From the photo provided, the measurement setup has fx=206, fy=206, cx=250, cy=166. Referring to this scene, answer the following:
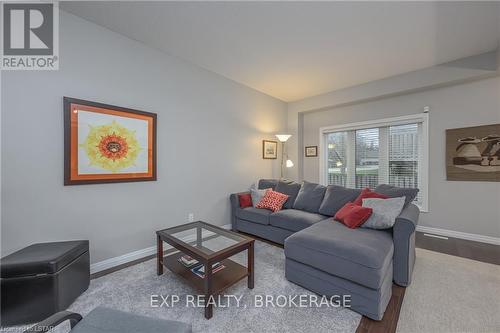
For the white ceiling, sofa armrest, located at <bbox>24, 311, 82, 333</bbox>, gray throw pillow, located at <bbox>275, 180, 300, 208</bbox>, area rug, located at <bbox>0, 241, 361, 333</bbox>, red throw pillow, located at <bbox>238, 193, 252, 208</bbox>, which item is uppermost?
the white ceiling

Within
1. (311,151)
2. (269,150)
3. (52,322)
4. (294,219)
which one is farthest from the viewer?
(311,151)

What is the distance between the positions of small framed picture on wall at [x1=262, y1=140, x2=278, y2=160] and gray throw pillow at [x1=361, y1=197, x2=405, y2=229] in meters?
2.42

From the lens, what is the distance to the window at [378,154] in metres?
3.56

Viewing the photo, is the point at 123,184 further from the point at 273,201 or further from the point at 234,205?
the point at 273,201

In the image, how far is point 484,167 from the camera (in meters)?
2.97

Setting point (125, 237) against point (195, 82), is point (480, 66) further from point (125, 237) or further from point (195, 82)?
point (125, 237)

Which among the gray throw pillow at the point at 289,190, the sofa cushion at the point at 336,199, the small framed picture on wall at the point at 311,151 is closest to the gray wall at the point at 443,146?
the small framed picture on wall at the point at 311,151

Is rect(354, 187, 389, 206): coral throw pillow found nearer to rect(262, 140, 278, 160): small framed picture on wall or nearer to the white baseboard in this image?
the white baseboard

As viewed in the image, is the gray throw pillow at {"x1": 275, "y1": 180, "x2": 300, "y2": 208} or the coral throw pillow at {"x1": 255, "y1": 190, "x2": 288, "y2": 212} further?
the gray throw pillow at {"x1": 275, "y1": 180, "x2": 300, "y2": 208}

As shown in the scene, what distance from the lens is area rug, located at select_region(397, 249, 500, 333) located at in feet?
4.94

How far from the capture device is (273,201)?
3.30 m

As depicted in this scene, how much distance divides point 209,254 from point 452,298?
2.13 m

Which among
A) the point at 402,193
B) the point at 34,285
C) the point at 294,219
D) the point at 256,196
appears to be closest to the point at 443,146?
the point at 402,193

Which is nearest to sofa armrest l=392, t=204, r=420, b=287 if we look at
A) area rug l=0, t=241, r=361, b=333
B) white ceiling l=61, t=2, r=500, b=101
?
area rug l=0, t=241, r=361, b=333
